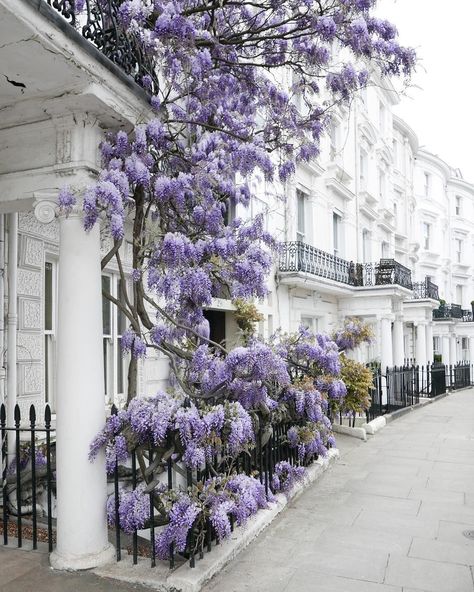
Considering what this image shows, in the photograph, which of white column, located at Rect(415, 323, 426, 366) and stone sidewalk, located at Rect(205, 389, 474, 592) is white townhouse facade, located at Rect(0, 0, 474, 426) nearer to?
white column, located at Rect(415, 323, 426, 366)

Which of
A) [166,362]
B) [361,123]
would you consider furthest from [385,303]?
[166,362]

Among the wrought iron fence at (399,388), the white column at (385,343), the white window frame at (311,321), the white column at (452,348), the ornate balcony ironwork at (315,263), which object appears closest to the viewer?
the wrought iron fence at (399,388)

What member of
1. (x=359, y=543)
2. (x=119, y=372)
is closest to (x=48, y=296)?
(x=119, y=372)

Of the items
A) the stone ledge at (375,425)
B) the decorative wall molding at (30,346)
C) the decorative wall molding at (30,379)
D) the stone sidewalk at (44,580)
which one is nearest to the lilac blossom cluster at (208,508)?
the stone sidewalk at (44,580)

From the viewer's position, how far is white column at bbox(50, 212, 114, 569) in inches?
166

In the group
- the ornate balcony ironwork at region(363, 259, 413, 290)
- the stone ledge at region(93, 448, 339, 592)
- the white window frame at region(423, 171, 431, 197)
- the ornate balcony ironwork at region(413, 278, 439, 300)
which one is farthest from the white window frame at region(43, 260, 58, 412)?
the white window frame at region(423, 171, 431, 197)

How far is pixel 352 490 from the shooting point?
696 cm

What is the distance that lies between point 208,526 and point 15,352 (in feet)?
9.41

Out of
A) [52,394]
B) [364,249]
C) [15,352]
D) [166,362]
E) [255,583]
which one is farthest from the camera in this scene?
[364,249]

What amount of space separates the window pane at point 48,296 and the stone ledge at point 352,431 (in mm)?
6453

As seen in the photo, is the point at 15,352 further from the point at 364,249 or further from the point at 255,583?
the point at 364,249

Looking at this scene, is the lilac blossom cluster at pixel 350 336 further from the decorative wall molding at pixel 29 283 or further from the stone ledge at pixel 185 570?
the decorative wall molding at pixel 29 283

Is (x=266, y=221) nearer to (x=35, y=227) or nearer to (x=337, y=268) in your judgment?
(x=337, y=268)

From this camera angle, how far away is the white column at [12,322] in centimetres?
587
